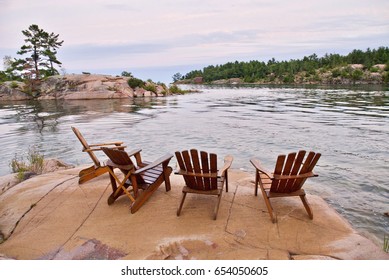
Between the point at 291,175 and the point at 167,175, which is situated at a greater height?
the point at 291,175

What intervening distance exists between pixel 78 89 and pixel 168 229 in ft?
116

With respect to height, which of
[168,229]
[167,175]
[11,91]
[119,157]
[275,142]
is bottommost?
[275,142]

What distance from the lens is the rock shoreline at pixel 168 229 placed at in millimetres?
3531

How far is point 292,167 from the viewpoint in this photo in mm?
4184

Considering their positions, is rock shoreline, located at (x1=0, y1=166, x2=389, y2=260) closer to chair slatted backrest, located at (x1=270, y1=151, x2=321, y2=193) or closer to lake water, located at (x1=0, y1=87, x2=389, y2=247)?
chair slatted backrest, located at (x1=270, y1=151, x2=321, y2=193)

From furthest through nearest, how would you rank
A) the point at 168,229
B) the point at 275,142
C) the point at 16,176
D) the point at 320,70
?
the point at 320,70, the point at 275,142, the point at 16,176, the point at 168,229

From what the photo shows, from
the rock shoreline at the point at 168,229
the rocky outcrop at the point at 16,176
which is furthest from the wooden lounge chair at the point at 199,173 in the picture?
the rocky outcrop at the point at 16,176

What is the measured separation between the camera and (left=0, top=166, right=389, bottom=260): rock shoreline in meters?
3.53

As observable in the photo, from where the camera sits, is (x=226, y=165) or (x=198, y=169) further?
(x=226, y=165)

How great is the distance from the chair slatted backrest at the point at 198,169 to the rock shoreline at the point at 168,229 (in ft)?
1.51

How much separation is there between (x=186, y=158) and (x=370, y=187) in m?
4.43

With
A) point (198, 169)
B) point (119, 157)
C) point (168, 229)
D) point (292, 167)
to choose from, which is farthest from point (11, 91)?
point (292, 167)

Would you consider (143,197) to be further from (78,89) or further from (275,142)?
(78,89)

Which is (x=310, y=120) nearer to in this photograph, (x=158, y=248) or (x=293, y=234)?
(x=293, y=234)
